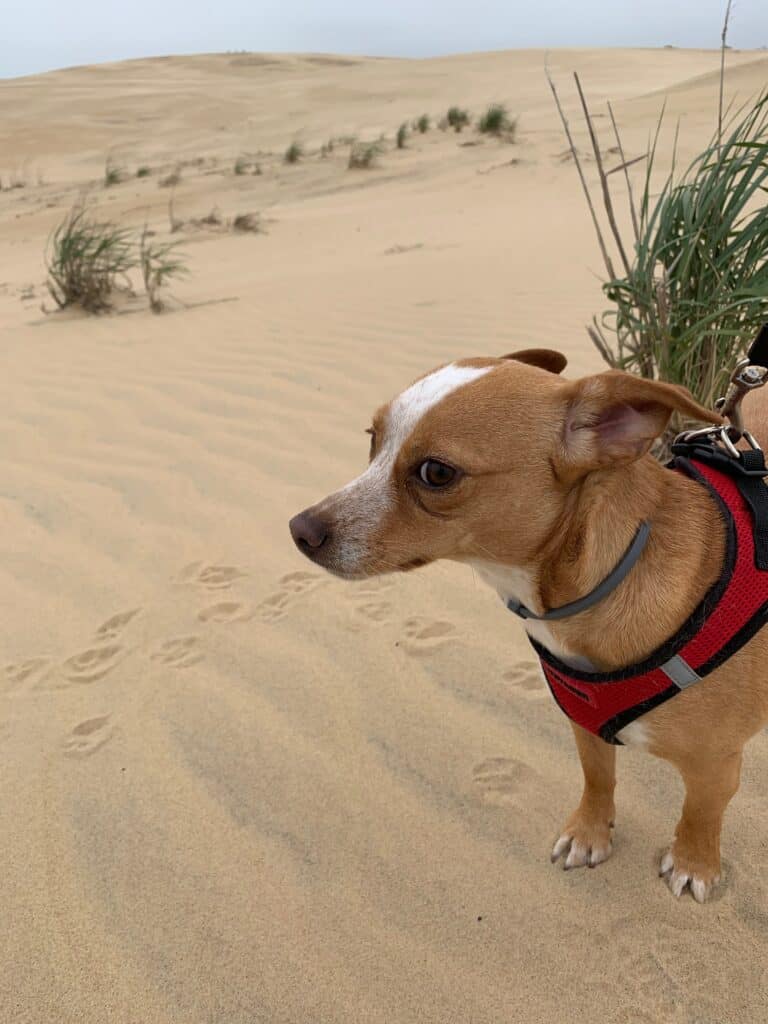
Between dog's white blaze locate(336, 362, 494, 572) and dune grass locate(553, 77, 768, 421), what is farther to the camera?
dune grass locate(553, 77, 768, 421)

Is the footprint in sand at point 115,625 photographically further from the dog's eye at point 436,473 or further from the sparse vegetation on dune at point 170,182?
the sparse vegetation on dune at point 170,182

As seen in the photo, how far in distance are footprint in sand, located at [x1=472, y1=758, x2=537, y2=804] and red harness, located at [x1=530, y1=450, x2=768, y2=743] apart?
67cm

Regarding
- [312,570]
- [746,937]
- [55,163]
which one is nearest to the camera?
[746,937]

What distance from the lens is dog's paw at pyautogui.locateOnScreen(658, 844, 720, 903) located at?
7.10 ft

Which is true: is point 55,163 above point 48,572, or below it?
above

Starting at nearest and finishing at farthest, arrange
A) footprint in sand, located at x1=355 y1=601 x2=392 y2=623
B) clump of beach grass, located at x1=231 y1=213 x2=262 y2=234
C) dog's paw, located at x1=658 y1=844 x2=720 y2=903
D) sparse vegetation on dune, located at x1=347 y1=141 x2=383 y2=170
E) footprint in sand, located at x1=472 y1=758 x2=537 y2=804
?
dog's paw, located at x1=658 y1=844 x2=720 y2=903 → footprint in sand, located at x1=472 y1=758 x2=537 y2=804 → footprint in sand, located at x1=355 y1=601 x2=392 y2=623 → clump of beach grass, located at x1=231 y1=213 x2=262 y2=234 → sparse vegetation on dune, located at x1=347 y1=141 x2=383 y2=170

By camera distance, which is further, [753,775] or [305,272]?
[305,272]

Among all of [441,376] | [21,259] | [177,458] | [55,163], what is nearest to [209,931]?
[441,376]

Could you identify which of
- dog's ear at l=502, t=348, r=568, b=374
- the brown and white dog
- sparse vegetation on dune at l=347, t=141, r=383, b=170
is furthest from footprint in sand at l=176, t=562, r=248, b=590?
sparse vegetation on dune at l=347, t=141, r=383, b=170

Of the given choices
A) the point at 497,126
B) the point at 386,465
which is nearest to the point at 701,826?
the point at 386,465

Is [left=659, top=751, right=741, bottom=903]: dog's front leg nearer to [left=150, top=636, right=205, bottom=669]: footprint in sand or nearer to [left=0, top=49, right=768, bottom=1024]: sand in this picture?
[left=0, top=49, right=768, bottom=1024]: sand

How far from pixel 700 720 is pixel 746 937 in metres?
0.67

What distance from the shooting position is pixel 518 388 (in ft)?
6.18

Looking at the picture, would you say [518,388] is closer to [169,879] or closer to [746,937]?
[746,937]
